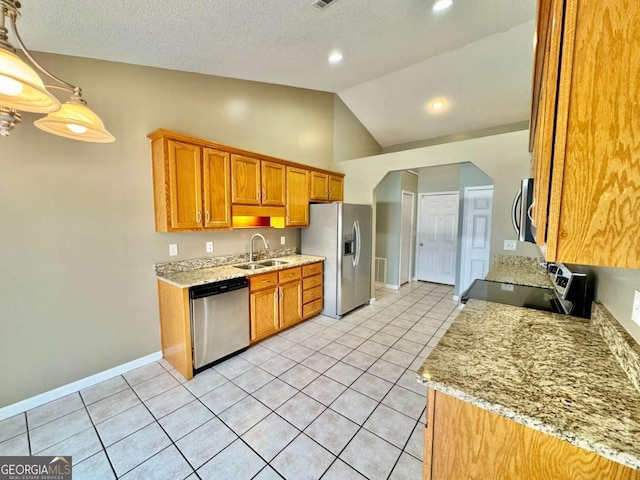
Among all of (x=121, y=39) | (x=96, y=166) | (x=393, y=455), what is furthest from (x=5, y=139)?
(x=393, y=455)

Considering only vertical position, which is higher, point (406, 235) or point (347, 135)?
point (347, 135)

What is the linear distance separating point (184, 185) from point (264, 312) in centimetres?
161

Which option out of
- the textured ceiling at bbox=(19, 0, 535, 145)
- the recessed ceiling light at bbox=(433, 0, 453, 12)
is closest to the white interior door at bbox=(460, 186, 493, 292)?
the textured ceiling at bbox=(19, 0, 535, 145)

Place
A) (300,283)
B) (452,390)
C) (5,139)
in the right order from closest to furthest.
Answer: (452,390), (5,139), (300,283)

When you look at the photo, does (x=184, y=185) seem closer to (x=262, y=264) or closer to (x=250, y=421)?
(x=262, y=264)

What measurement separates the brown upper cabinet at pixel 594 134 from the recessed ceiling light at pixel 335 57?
2479 mm

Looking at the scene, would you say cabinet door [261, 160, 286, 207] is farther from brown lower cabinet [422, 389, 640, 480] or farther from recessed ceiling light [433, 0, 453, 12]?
brown lower cabinet [422, 389, 640, 480]

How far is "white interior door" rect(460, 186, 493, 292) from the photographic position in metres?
4.60

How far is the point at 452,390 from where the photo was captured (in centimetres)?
89

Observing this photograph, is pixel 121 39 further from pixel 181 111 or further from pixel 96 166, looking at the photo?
pixel 96 166

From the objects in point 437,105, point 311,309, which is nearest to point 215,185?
point 311,309

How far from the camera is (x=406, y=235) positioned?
223 inches

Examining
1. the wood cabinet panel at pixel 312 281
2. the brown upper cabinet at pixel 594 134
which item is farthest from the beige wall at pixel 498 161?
the brown upper cabinet at pixel 594 134

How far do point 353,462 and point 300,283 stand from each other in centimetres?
213
